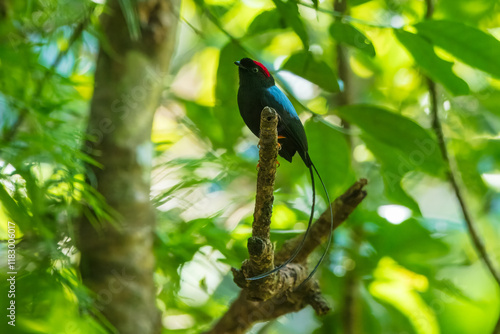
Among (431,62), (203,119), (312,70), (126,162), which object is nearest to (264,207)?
(312,70)

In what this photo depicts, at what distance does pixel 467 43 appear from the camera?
715mm

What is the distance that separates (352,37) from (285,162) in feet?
0.71

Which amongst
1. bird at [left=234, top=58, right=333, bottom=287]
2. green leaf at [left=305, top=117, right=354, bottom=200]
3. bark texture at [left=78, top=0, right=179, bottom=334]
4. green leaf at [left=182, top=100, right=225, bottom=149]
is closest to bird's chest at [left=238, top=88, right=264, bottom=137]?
bird at [left=234, top=58, right=333, bottom=287]

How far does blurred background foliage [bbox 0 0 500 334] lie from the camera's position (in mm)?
725

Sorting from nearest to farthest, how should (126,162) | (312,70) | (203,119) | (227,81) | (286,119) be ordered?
(286,119) → (312,70) → (227,81) → (126,162) → (203,119)

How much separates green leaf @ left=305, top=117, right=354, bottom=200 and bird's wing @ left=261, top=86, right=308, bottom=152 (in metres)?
0.10

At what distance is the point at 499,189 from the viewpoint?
1.74 meters

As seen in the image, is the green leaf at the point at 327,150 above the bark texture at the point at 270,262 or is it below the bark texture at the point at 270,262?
→ above

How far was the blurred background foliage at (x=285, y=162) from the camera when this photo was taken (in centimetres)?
72

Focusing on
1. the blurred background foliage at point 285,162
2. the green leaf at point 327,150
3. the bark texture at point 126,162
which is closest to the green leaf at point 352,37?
the blurred background foliage at point 285,162

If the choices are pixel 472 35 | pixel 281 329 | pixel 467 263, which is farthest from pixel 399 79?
pixel 472 35

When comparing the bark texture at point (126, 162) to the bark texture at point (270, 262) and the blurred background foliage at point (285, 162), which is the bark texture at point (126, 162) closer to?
the blurred background foliage at point (285, 162)

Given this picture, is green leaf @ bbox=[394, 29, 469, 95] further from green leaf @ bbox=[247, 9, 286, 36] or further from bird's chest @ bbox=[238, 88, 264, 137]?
bird's chest @ bbox=[238, 88, 264, 137]

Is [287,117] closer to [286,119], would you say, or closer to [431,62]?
[286,119]
